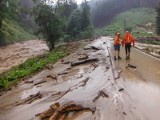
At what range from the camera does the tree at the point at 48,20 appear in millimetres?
35219

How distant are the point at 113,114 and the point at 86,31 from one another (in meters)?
49.9

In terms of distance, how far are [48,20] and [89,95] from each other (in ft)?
87.5

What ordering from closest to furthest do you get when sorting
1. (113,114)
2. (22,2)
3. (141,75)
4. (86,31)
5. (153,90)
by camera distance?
1. (113,114)
2. (153,90)
3. (141,75)
4. (86,31)
5. (22,2)

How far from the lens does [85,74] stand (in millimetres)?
15133

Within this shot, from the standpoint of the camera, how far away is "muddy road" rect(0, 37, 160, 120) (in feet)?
28.9

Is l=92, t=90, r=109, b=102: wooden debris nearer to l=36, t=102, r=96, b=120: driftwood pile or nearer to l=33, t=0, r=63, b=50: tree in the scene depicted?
l=36, t=102, r=96, b=120: driftwood pile

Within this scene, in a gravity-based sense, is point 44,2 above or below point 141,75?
above

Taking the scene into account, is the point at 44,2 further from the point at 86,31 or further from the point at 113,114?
the point at 113,114

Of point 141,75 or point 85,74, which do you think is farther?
point 85,74

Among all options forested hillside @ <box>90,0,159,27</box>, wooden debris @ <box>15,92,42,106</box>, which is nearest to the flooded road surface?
wooden debris @ <box>15,92,42,106</box>

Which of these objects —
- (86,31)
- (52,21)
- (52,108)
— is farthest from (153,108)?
(86,31)

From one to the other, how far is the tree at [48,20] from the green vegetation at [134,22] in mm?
40800

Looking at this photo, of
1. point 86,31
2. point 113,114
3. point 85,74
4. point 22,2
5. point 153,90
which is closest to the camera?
point 113,114

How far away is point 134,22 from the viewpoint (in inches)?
3492
